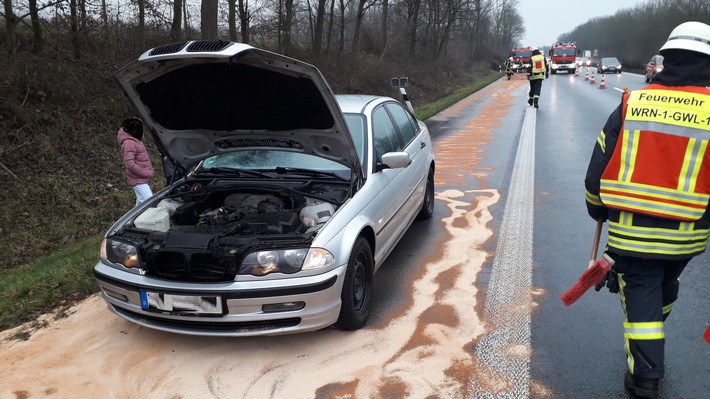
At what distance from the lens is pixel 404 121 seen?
574 cm

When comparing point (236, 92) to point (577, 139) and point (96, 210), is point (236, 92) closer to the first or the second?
point (96, 210)

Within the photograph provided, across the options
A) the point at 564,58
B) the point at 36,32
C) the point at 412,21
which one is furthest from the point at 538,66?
the point at 564,58

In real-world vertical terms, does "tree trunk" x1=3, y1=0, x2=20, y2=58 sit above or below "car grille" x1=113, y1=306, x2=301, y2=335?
above

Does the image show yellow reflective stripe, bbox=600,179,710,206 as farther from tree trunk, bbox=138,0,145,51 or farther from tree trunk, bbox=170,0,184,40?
tree trunk, bbox=170,0,184,40

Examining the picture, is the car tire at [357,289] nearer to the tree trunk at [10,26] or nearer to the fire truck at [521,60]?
the tree trunk at [10,26]

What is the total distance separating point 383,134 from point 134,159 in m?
2.97

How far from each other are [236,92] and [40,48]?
851cm

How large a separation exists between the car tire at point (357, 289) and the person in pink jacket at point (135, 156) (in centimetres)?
343

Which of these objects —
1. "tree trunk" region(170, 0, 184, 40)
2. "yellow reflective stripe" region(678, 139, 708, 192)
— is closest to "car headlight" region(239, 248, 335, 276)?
"yellow reflective stripe" region(678, 139, 708, 192)

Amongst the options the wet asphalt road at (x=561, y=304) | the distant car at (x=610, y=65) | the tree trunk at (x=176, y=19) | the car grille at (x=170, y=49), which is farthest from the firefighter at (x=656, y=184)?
the distant car at (x=610, y=65)

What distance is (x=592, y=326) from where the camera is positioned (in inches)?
142

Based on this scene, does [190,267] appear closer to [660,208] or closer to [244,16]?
[660,208]

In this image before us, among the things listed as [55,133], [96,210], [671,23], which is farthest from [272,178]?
[671,23]

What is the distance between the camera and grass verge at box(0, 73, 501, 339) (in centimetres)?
405
